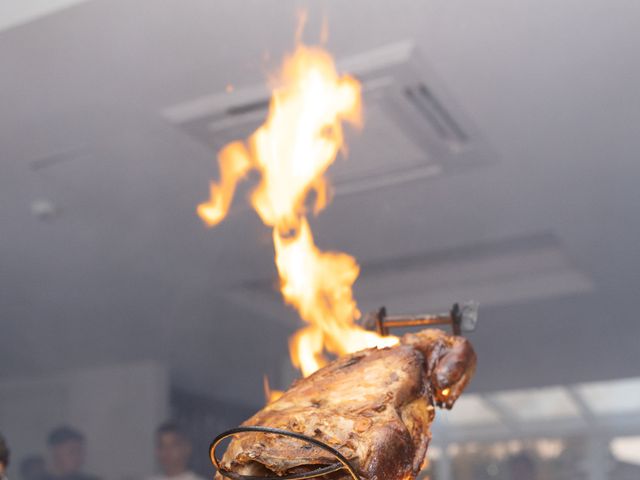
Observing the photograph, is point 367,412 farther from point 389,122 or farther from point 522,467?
point 522,467

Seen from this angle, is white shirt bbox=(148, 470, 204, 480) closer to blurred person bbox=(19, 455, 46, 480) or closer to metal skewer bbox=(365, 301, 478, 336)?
blurred person bbox=(19, 455, 46, 480)

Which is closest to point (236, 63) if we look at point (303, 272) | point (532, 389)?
point (303, 272)

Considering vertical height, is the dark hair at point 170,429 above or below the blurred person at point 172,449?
above

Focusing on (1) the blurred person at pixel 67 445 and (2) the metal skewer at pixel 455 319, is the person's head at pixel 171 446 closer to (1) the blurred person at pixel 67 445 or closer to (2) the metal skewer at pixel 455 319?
(1) the blurred person at pixel 67 445

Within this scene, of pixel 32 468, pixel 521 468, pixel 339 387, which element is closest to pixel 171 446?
pixel 32 468

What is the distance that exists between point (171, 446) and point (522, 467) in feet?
6.75

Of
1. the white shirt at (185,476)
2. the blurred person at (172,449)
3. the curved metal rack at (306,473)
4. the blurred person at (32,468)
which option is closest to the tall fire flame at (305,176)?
the curved metal rack at (306,473)

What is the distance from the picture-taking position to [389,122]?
118 inches

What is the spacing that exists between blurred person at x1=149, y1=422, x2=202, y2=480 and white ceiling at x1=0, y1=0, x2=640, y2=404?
Result: 30 cm

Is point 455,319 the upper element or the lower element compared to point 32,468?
lower

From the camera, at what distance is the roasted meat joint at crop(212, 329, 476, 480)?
1.19 metres

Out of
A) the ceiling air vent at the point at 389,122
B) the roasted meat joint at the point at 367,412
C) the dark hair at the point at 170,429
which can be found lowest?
the roasted meat joint at the point at 367,412

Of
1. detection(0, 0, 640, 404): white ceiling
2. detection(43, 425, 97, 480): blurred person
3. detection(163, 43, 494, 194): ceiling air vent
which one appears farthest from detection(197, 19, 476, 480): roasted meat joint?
detection(43, 425, 97, 480): blurred person

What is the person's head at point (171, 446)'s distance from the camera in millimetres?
4668
